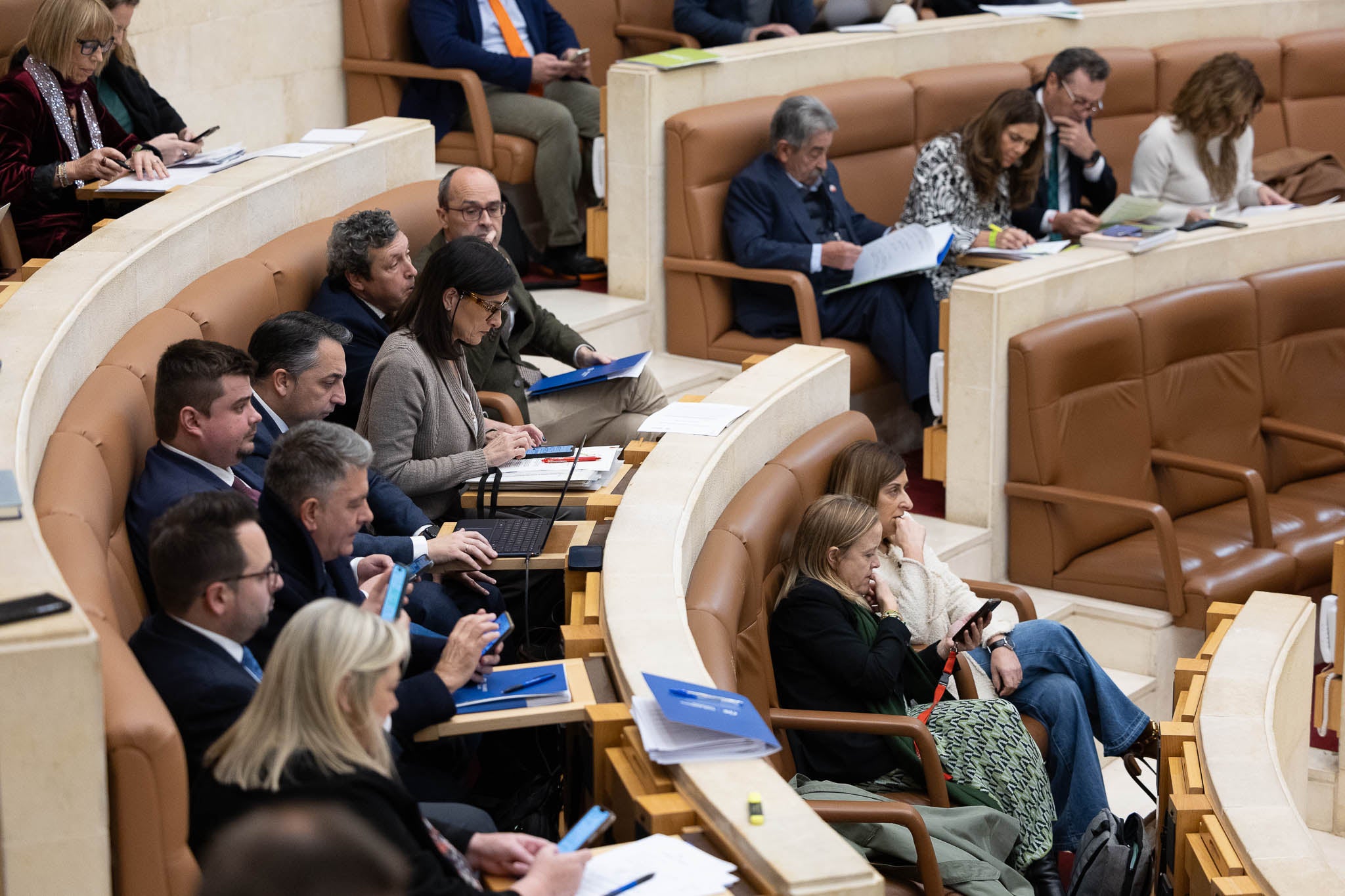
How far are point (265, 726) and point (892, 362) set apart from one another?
4.07 meters

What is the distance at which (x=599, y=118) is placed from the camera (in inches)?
257

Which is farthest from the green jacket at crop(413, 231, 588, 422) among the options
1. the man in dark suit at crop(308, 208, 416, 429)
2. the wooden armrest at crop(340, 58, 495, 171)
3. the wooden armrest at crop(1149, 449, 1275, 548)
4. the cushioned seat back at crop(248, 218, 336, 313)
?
the wooden armrest at crop(1149, 449, 1275, 548)

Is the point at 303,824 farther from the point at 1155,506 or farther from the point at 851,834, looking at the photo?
the point at 1155,506

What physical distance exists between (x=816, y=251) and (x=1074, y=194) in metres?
1.33

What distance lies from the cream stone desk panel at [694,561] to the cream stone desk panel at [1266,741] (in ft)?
3.82

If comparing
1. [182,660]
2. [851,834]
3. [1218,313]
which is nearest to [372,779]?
[182,660]

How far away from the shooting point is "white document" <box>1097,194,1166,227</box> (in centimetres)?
587

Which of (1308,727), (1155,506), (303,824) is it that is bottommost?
(1308,727)

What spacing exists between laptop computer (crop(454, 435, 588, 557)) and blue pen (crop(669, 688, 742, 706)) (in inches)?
30.2

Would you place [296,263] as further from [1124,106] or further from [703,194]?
[1124,106]

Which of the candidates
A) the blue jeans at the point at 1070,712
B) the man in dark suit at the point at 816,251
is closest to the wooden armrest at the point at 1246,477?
the man in dark suit at the point at 816,251

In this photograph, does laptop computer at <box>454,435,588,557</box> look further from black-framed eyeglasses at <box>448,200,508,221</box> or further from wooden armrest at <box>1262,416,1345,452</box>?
wooden armrest at <box>1262,416,1345,452</box>

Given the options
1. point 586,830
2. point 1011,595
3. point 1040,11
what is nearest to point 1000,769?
point 1011,595

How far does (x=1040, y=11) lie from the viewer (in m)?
7.36
